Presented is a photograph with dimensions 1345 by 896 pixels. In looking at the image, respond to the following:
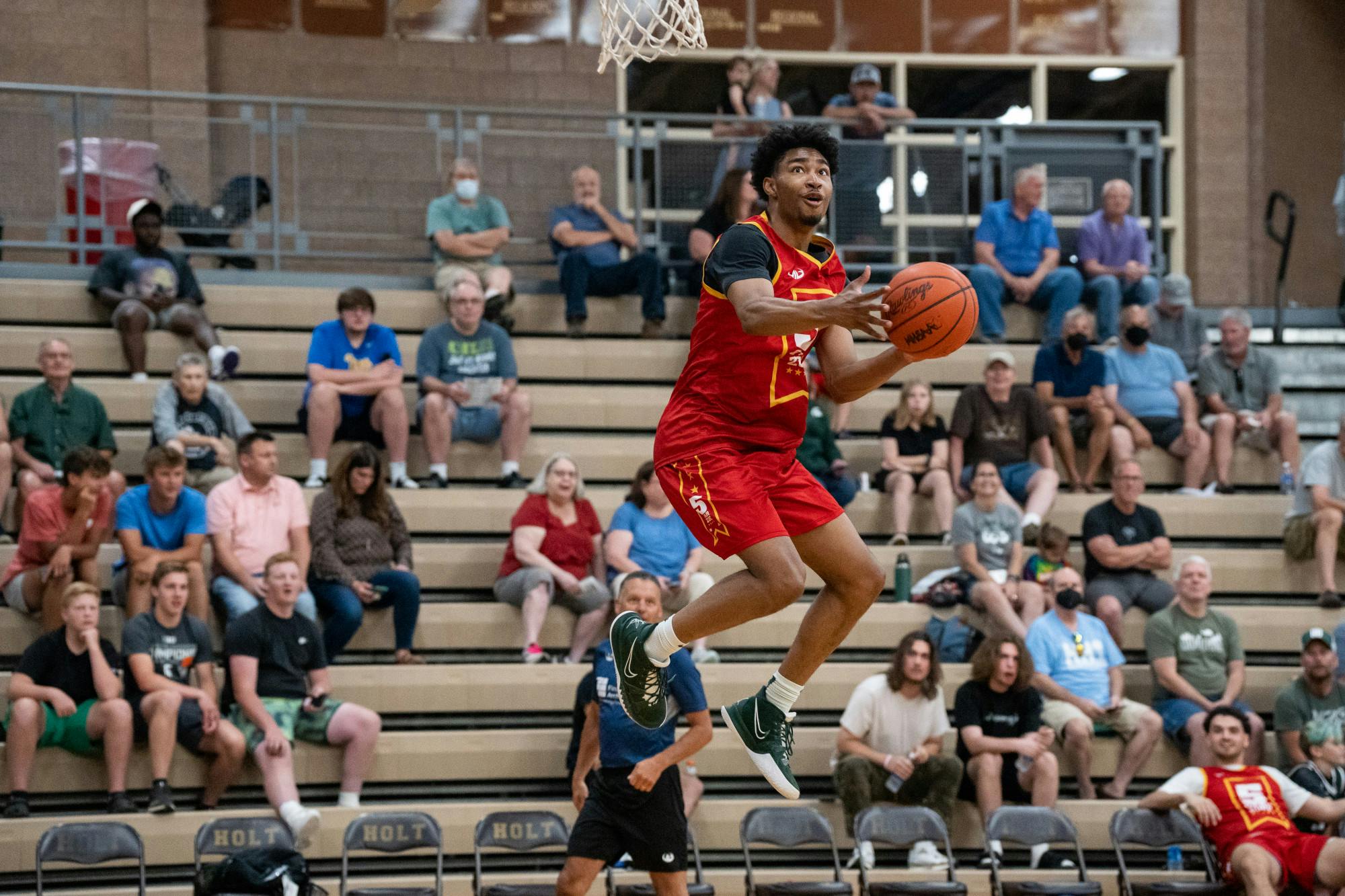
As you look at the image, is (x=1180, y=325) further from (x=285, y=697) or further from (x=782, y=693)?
(x=782, y=693)

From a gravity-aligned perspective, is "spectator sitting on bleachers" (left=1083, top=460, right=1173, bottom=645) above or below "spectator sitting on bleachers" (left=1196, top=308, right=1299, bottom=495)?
below

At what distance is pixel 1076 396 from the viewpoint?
1215cm

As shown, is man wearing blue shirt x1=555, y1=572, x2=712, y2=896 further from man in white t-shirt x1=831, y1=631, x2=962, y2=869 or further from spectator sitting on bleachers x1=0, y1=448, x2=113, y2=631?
spectator sitting on bleachers x1=0, y1=448, x2=113, y2=631

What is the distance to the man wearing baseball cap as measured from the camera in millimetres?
13539

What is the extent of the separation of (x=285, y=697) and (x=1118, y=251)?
729 centimetres

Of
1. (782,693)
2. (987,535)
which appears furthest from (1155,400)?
(782,693)

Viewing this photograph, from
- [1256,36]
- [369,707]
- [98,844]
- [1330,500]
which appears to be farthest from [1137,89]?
[98,844]

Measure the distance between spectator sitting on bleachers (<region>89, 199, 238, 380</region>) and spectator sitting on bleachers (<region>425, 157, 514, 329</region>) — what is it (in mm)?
1686

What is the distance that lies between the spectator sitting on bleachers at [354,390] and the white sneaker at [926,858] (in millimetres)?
4046

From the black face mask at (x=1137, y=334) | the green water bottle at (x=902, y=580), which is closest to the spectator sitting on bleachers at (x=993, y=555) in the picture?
the green water bottle at (x=902, y=580)

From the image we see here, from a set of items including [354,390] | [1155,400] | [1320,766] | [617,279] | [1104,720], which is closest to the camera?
[1320,766]

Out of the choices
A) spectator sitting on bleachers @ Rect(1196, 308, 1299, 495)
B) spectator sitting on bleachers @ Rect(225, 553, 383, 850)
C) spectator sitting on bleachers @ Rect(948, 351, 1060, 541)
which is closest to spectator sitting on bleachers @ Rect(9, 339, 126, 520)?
spectator sitting on bleachers @ Rect(225, 553, 383, 850)

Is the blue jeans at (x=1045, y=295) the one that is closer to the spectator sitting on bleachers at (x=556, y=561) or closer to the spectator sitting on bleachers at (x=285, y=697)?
the spectator sitting on bleachers at (x=556, y=561)

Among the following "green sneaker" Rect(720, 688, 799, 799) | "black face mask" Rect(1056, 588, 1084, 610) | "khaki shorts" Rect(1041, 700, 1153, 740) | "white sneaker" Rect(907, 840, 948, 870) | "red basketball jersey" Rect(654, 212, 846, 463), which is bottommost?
"white sneaker" Rect(907, 840, 948, 870)
